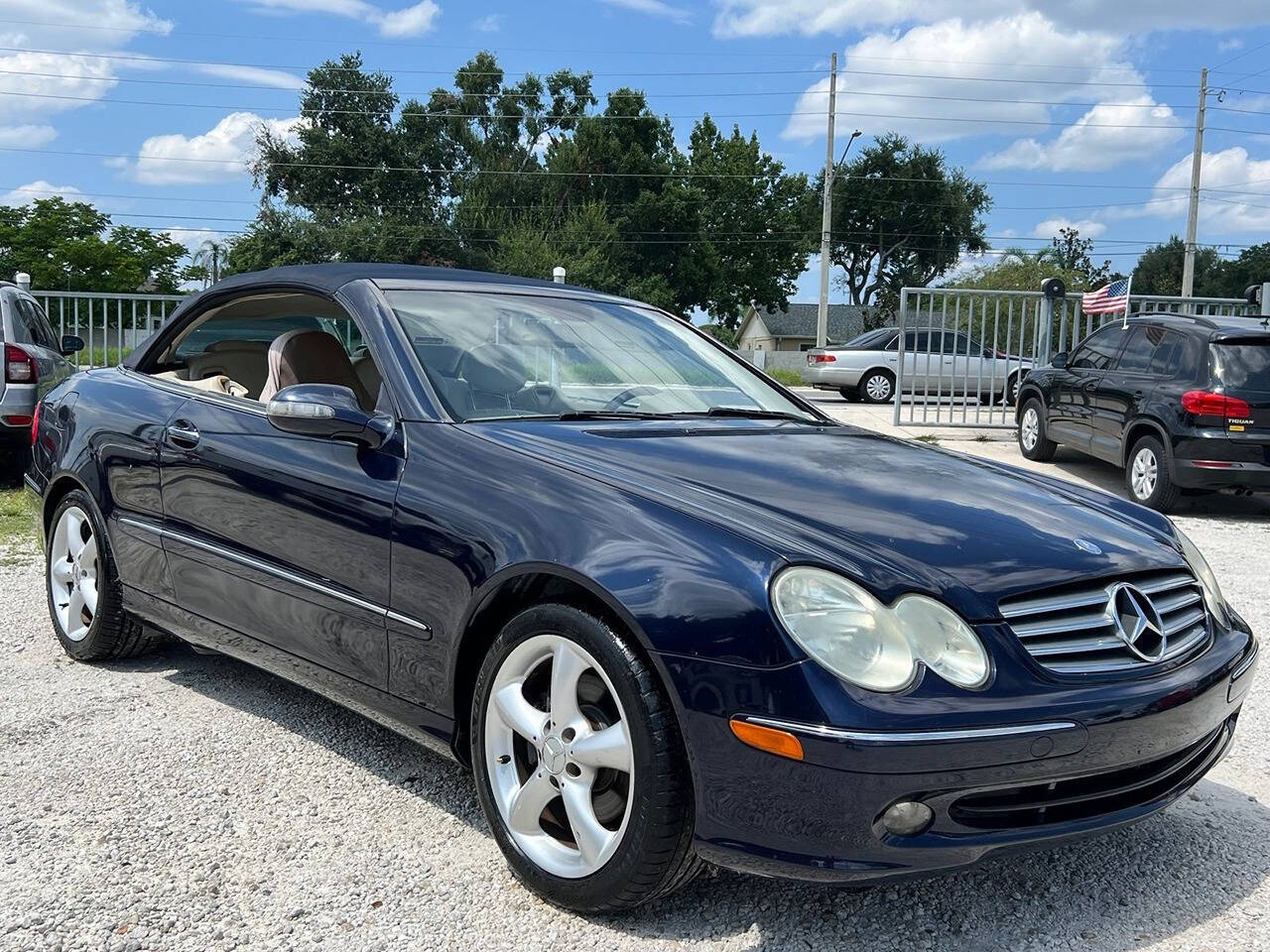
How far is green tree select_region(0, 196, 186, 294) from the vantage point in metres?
60.6

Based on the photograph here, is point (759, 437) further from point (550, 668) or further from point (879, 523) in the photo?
point (550, 668)

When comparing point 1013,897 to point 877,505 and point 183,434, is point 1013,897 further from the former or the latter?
point 183,434

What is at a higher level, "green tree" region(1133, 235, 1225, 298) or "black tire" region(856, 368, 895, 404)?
"green tree" region(1133, 235, 1225, 298)

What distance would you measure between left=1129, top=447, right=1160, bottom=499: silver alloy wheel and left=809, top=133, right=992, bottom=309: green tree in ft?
194

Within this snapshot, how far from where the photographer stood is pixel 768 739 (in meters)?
2.18

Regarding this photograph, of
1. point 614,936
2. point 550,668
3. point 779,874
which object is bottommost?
point 614,936

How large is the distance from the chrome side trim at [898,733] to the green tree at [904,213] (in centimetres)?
6716

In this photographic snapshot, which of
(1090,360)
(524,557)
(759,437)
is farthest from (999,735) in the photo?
(1090,360)

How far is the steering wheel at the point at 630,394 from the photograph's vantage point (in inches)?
136

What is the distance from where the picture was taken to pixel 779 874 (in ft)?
7.36

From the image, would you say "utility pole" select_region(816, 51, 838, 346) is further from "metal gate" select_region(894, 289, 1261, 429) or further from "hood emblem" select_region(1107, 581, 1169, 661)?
"hood emblem" select_region(1107, 581, 1169, 661)

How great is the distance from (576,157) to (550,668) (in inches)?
2357

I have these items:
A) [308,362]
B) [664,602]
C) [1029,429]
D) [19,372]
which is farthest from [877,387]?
[664,602]

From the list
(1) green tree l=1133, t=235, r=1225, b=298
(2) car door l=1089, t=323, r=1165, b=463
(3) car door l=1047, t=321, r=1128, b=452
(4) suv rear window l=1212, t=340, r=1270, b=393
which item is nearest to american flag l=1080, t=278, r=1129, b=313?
(3) car door l=1047, t=321, r=1128, b=452
